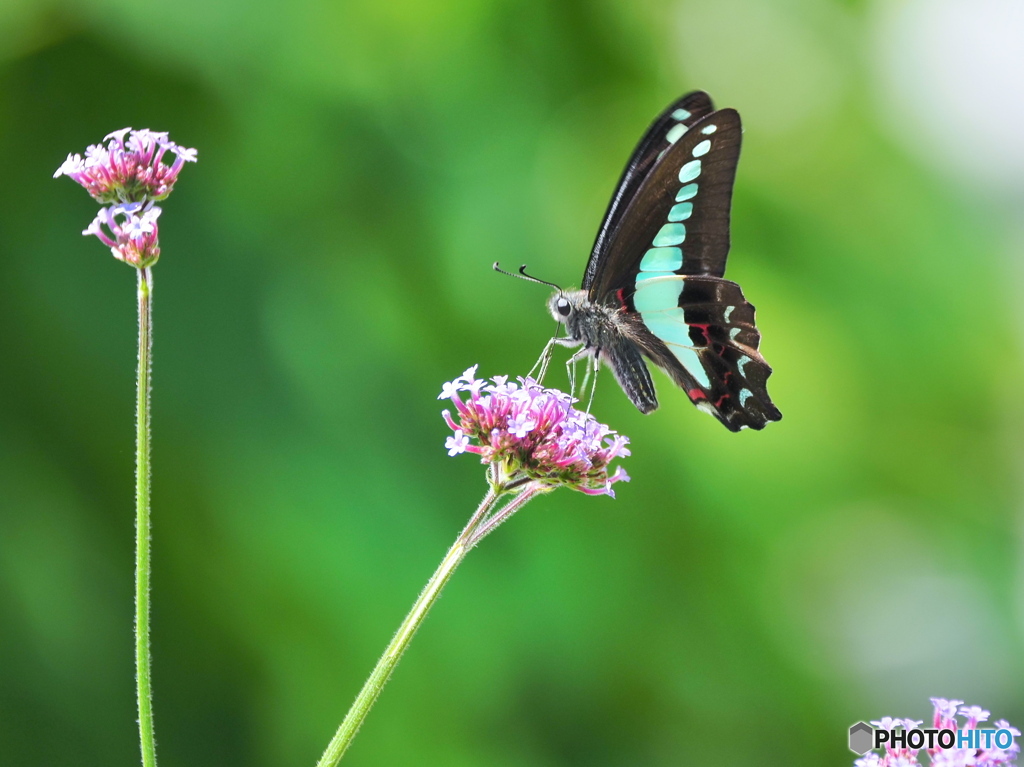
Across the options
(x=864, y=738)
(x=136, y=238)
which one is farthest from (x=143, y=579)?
(x=864, y=738)

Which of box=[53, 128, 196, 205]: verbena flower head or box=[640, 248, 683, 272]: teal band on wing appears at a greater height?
box=[640, 248, 683, 272]: teal band on wing

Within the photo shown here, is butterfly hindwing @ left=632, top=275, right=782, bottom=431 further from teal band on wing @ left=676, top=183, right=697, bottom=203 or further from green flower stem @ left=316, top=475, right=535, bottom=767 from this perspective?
green flower stem @ left=316, top=475, right=535, bottom=767

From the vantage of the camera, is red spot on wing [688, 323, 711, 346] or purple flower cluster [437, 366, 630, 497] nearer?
purple flower cluster [437, 366, 630, 497]

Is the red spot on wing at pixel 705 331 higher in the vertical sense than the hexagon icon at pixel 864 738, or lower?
higher

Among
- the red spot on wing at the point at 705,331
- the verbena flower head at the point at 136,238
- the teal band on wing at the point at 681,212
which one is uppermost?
the teal band on wing at the point at 681,212

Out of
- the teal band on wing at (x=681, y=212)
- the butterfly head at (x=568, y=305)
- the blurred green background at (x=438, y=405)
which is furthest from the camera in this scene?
the blurred green background at (x=438, y=405)

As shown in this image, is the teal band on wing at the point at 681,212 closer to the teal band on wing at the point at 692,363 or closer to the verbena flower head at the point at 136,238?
the teal band on wing at the point at 692,363

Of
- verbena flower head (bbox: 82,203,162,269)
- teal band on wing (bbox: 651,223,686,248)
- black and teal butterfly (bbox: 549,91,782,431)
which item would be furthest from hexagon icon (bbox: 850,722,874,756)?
verbena flower head (bbox: 82,203,162,269)

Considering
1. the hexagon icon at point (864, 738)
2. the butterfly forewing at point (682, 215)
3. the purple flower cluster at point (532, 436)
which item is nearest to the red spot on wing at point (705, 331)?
the butterfly forewing at point (682, 215)
